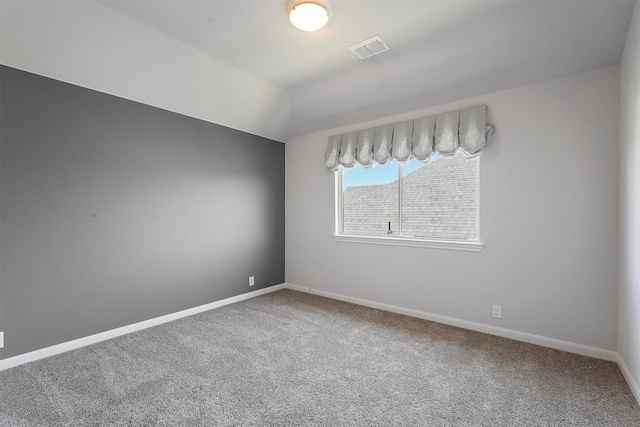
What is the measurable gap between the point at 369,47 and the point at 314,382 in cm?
282

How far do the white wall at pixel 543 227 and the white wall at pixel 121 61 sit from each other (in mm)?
2030

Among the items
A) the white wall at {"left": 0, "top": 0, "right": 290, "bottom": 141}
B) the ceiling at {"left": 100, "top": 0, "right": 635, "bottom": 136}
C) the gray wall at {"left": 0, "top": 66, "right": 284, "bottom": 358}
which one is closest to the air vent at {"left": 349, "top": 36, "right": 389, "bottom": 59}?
the ceiling at {"left": 100, "top": 0, "right": 635, "bottom": 136}

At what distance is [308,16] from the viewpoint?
216cm

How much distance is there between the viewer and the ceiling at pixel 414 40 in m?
2.15

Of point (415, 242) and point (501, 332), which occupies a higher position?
point (415, 242)

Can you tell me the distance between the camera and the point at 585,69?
2.46 metres

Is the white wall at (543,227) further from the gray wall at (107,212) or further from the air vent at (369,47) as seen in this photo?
the gray wall at (107,212)

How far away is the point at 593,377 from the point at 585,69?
2436 millimetres

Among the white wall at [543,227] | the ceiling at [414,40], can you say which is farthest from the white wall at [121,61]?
the white wall at [543,227]

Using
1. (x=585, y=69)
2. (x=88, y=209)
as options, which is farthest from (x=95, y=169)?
(x=585, y=69)

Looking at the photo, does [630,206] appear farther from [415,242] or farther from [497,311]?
[415,242]

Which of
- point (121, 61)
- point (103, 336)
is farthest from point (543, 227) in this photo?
point (103, 336)

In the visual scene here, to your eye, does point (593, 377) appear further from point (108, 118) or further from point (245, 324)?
point (108, 118)

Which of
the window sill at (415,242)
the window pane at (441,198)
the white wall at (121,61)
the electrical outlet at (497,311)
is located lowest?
the electrical outlet at (497,311)
